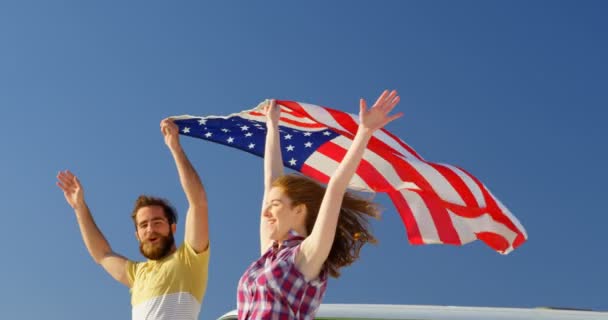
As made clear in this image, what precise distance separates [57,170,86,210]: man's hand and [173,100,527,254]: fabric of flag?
83 centimetres

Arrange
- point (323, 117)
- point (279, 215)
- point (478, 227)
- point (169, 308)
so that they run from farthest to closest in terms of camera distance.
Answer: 1. point (323, 117)
2. point (478, 227)
3. point (169, 308)
4. point (279, 215)

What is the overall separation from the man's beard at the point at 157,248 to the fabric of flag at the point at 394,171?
1.22 m

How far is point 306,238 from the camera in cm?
300

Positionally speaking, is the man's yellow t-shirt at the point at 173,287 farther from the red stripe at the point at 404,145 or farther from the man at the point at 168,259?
the red stripe at the point at 404,145

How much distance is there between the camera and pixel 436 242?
5504 mm

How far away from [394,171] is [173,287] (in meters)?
1.86

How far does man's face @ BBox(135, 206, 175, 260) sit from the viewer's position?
4637 millimetres

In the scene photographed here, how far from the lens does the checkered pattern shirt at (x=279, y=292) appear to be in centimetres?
290

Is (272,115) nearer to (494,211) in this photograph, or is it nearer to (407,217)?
(407,217)

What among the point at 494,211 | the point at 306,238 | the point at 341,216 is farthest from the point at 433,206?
the point at 306,238

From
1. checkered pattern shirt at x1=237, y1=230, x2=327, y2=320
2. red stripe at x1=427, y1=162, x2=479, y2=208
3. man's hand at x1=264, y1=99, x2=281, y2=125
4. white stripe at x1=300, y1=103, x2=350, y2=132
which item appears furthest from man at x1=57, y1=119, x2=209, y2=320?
red stripe at x1=427, y1=162, x2=479, y2=208

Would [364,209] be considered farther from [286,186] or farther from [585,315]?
[585,315]

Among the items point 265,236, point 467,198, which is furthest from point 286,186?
point 467,198

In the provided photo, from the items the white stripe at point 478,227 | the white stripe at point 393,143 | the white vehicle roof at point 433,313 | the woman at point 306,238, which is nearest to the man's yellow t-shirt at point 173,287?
the white vehicle roof at point 433,313
